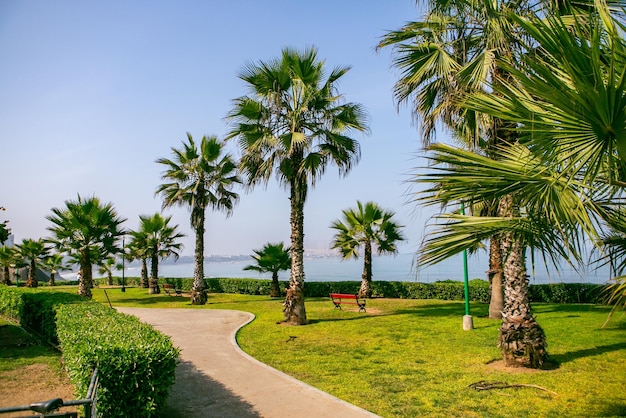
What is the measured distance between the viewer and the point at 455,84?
34.7 ft

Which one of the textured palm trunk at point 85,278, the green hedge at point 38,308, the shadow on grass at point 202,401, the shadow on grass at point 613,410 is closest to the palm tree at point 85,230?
the textured palm trunk at point 85,278

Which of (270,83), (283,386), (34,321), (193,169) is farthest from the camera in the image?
(193,169)

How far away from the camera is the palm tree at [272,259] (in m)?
27.4

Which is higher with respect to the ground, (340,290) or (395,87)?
(395,87)

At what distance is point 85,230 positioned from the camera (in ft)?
77.7

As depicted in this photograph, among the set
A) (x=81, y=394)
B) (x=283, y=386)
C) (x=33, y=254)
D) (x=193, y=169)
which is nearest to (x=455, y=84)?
(x=283, y=386)

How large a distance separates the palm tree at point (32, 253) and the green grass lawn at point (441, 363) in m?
33.7

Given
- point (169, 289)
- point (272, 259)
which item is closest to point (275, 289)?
point (272, 259)

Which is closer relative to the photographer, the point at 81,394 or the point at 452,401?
the point at 81,394

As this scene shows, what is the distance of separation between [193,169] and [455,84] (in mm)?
17502

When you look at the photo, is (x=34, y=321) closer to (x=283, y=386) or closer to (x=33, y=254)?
(x=283, y=386)

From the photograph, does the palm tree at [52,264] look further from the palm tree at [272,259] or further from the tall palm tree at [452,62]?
the tall palm tree at [452,62]

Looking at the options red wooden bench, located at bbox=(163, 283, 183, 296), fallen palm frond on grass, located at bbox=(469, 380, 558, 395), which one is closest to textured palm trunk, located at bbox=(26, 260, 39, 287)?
red wooden bench, located at bbox=(163, 283, 183, 296)

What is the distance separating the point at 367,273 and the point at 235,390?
18610 mm
